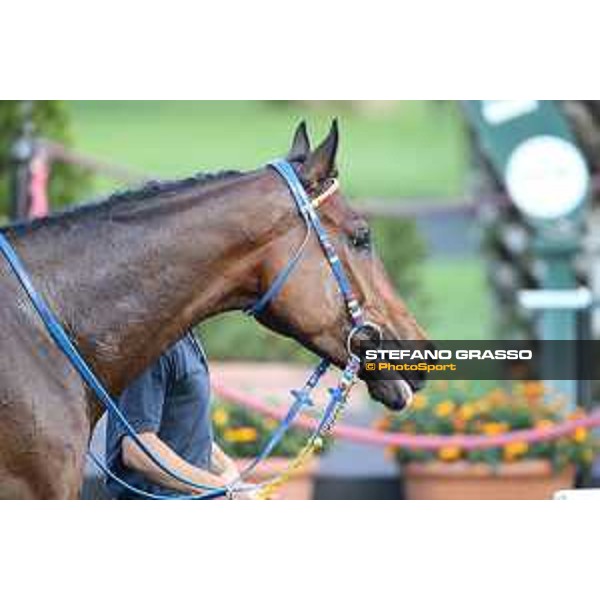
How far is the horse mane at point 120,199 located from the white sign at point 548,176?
2.62 m

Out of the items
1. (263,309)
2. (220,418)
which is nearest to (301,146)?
(263,309)

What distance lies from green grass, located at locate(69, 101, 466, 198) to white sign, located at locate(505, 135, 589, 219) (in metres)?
0.71

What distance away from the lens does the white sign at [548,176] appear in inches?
268

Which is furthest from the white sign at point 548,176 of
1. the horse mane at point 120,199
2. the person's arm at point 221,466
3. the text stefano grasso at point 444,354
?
Answer: the horse mane at point 120,199

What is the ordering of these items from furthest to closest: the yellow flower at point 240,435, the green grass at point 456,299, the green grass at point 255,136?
the green grass at point 456,299, the green grass at point 255,136, the yellow flower at point 240,435

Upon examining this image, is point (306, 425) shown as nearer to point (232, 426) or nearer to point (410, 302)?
point (232, 426)

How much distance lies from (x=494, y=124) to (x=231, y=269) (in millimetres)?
2989

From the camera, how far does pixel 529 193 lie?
702 cm

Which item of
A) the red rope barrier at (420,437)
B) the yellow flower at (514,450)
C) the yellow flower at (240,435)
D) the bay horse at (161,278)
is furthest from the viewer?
the yellow flower at (514,450)

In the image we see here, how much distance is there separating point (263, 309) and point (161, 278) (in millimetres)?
265

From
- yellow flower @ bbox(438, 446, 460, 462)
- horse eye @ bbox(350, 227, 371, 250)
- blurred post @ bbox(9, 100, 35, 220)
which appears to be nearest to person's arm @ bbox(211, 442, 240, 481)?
horse eye @ bbox(350, 227, 371, 250)

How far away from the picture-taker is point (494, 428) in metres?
6.44

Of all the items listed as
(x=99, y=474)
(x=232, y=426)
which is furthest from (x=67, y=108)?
(x=99, y=474)

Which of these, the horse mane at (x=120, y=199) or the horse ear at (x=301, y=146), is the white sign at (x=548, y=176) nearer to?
the horse ear at (x=301, y=146)
